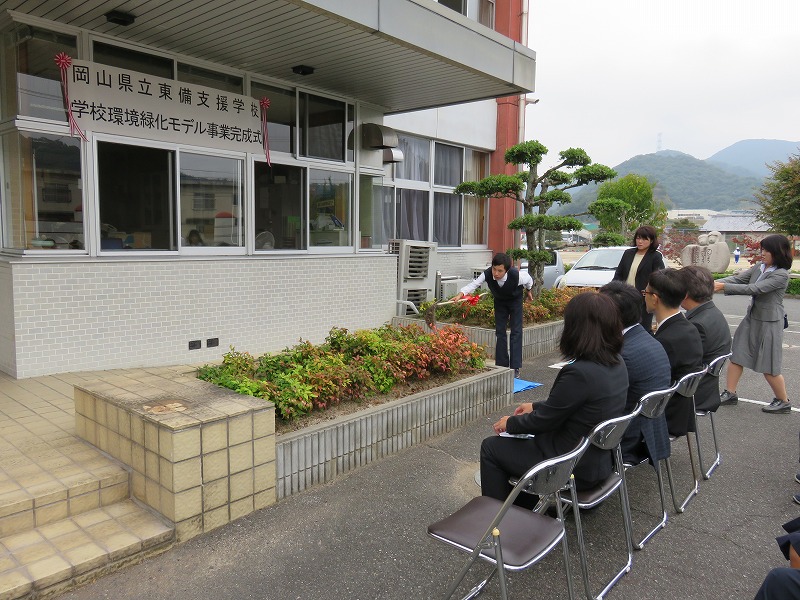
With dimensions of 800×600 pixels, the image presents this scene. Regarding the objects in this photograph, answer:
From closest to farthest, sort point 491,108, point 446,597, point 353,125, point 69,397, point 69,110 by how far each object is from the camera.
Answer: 1. point 446,597
2. point 69,397
3. point 69,110
4. point 353,125
5. point 491,108

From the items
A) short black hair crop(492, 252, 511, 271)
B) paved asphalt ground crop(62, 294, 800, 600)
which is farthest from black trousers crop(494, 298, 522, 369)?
paved asphalt ground crop(62, 294, 800, 600)

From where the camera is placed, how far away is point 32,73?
5.47 metres

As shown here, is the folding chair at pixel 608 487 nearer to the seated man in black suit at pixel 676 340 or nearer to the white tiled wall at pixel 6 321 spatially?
the seated man in black suit at pixel 676 340

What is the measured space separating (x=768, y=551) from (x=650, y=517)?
2.12 ft

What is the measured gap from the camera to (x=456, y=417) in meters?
5.17

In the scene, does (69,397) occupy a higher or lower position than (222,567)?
higher

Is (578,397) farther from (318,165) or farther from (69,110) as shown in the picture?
(318,165)

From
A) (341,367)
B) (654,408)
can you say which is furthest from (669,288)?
(341,367)

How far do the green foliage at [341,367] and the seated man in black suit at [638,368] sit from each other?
2.01m

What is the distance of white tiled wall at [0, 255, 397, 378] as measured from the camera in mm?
5363

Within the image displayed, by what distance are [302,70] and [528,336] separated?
4.62 metres

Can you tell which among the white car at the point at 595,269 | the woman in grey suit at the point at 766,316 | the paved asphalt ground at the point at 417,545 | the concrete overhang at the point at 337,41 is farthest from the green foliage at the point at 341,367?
the white car at the point at 595,269

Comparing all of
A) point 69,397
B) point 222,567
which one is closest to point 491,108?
point 69,397

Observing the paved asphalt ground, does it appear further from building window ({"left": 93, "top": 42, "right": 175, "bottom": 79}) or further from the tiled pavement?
building window ({"left": 93, "top": 42, "right": 175, "bottom": 79})
